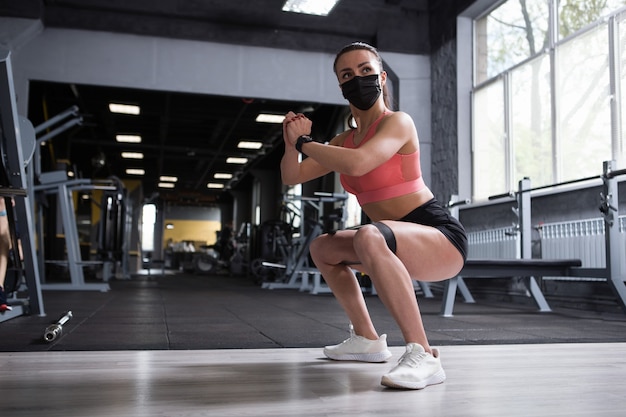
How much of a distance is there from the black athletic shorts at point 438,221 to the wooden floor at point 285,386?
375mm

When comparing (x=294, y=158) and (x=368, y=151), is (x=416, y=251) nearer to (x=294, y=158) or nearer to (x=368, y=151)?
(x=368, y=151)

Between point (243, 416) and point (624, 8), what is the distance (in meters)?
4.89

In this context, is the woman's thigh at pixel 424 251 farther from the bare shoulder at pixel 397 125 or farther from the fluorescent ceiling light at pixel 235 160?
the fluorescent ceiling light at pixel 235 160

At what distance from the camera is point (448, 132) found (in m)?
7.41

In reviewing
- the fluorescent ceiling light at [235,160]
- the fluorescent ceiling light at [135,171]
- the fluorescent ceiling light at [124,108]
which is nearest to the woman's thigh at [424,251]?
the fluorescent ceiling light at [124,108]

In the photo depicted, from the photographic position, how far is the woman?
1582mm

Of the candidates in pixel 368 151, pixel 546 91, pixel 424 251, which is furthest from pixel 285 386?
pixel 546 91

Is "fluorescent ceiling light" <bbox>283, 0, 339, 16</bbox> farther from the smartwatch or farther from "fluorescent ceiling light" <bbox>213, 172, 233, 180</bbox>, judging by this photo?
"fluorescent ceiling light" <bbox>213, 172, 233, 180</bbox>

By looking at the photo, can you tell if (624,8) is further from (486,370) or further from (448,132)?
(486,370)

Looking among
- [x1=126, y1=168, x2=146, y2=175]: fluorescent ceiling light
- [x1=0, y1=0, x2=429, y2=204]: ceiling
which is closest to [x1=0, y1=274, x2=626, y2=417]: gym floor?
[x1=0, y1=0, x2=429, y2=204]: ceiling

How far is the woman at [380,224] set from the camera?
158cm

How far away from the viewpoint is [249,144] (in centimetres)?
1441

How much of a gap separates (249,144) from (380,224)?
13.0m

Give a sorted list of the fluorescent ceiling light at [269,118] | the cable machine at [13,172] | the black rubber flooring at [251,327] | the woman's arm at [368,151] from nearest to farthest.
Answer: the woman's arm at [368,151] < the black rubber flooring at [251,327] < the cable machine at [13,172] < the fluorescent ceiling light at [269,118]
